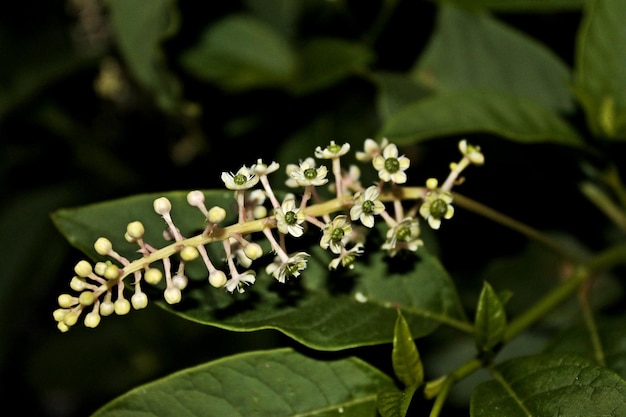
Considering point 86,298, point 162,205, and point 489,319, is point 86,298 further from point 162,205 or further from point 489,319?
point 489,319

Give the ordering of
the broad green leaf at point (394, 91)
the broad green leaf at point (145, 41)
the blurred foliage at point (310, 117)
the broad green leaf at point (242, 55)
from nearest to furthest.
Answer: the blurred foliage at point (310, 117)
the broad green leaf at point (394, 91)
the broad green leaf at point (145, 41)
the broad green leaf at point (242, 55)

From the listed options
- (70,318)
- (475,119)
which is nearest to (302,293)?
(70,318)

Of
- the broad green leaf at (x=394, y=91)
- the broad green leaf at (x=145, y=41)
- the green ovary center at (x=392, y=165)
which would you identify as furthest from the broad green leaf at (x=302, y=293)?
the broad green leaf at (x=145, y=41)

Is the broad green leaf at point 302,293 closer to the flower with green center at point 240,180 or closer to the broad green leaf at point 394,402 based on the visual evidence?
the broad green leaf at point 394,402

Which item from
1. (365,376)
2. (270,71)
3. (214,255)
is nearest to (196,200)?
(214,255)

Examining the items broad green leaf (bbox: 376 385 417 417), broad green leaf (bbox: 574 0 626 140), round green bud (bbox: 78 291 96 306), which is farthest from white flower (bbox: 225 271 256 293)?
broad green leaf (bbox: 574 0 626 140)

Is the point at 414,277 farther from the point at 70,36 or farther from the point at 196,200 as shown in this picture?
the point at 70,36
